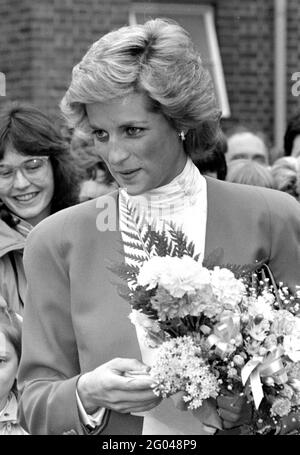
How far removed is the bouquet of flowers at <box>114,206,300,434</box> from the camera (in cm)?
290

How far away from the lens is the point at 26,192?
16.2 feet

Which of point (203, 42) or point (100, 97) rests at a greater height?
point (100, 97)

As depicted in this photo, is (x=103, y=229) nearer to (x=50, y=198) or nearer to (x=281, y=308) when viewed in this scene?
(x=281, y=308)

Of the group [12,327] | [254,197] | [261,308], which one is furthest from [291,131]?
[261,308]

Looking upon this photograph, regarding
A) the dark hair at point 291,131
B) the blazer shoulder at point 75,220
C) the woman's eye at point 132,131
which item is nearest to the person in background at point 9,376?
the blazer shoulder at point 75,220

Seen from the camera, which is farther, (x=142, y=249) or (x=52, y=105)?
(x=52, y=105)

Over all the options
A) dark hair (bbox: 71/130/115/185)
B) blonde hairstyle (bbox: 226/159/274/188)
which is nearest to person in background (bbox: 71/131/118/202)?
dark hair (bbox: 71/130/115/185)

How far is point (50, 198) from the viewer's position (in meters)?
5.05

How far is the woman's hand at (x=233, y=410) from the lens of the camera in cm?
295

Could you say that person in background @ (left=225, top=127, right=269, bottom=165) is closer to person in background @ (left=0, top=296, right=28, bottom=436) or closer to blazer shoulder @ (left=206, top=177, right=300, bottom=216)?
person in background @ (left=0, top=296, right=28, bottom=436)

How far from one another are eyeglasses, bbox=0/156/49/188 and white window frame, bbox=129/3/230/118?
5411 millimetres

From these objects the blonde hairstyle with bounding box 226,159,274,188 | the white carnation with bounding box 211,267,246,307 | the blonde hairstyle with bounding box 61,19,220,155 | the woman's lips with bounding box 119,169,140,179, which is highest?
the blonde hairstyle with bounding box 61,19,220,155

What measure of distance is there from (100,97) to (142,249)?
45 centimetres

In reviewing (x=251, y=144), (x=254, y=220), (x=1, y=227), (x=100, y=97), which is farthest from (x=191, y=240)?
(x=251, y=144)
